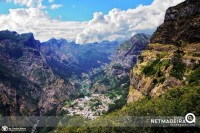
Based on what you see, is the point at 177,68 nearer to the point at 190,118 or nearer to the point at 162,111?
the point at 162,111

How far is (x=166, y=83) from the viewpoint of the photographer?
180000 mm

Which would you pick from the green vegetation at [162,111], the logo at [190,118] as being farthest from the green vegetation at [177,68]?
the logo at [190,118]

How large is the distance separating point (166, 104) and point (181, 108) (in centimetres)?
834

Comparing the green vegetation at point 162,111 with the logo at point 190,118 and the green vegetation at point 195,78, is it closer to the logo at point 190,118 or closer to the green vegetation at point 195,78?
the logo at point 190,118

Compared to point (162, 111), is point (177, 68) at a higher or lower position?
higher

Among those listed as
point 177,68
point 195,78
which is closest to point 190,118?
point 195,78

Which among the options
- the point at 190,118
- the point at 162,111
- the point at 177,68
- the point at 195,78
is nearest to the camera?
the point at 190,118

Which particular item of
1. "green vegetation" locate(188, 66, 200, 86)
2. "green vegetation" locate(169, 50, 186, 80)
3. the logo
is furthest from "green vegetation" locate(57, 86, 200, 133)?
"green vegetation" locate(169, 50, 186, 80)

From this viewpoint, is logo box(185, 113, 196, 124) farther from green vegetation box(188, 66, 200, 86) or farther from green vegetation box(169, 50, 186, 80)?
green vegetation box(169, 50, 186, 80)

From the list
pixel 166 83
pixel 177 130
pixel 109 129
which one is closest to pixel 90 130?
pixel 109 129

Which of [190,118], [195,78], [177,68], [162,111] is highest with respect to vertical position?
[177,68]

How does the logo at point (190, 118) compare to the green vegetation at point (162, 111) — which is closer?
the logo at point (190, 118)

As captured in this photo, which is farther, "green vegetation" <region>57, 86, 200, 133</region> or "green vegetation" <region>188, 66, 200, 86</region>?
"green vegetation" <region>188, 66, 200, 86</region>

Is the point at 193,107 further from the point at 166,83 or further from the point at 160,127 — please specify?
the point at 166,83
